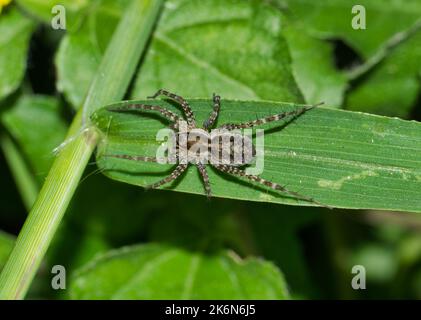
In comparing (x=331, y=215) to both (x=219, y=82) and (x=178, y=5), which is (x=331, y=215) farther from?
(x=178, y=5)

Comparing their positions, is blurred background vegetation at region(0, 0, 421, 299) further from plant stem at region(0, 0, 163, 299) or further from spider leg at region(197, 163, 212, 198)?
spider leg at region(197, 163, 212, 198)

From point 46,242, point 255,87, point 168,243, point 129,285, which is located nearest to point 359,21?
point 255,87

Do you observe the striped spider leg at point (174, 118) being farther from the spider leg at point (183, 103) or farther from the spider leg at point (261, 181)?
the spider leg at point (261, 181)

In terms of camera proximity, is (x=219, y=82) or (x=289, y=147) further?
(x=219, y=82)

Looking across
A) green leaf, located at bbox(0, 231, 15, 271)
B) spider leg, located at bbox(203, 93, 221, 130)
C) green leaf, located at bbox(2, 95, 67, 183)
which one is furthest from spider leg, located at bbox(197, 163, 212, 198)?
green leaf, located at bbox(0, 231, 15, 271)

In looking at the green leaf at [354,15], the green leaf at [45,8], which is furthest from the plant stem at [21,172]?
the green leaf at [354,15]

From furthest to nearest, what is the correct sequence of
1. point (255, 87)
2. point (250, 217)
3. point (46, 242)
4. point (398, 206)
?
point (250, 217) → point (255, 87) → point (398, 206) → point (46, 242)
